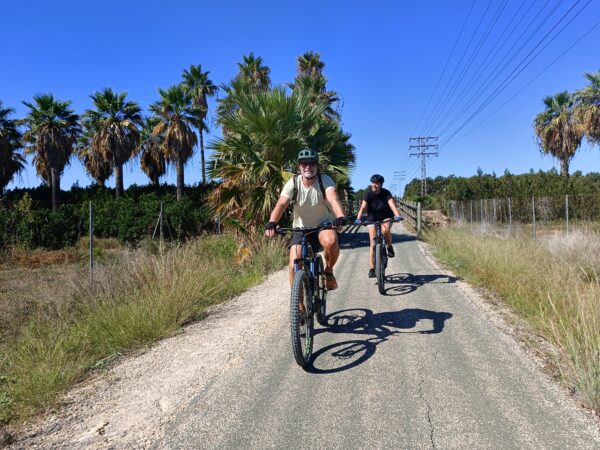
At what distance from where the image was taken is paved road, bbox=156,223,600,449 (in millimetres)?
2732

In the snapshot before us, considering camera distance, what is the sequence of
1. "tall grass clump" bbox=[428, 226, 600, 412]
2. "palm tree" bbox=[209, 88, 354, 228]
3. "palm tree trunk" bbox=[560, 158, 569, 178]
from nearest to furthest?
"tall grass clump" bbox=[428, 226, 600, 412]
"palm tree" bbox=[209, 88, 354, 228]
"palm tree trunk" bbox=[560, 158, 569, 178]

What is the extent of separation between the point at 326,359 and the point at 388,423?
3.94 ft

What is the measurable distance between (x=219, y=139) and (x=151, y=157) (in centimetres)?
3054

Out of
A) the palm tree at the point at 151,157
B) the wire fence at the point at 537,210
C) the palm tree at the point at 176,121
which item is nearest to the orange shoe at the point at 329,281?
the wire fence at the point at 537,210

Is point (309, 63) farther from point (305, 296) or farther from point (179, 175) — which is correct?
point (305, 296)

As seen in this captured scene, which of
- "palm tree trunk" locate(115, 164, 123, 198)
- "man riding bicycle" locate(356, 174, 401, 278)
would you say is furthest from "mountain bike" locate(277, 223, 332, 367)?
"palm tree trunk" locate(115, 164, 123, 198)

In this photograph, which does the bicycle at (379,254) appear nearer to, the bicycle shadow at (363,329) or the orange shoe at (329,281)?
the bicycle shadow at (363,329)

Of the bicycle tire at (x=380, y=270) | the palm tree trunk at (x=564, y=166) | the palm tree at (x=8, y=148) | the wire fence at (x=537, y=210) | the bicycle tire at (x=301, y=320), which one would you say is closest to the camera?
the bicycle tire at (x=301, y=320)

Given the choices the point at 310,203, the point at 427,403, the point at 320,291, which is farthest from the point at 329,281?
the point at 427,403

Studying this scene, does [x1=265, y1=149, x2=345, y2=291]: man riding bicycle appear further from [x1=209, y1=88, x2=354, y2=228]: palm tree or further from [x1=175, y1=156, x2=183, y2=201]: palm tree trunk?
[x1=175, y1=156, x2=183, y2=201]: palm tree trunk

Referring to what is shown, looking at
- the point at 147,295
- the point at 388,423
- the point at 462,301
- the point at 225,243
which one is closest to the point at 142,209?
the point at 225,243

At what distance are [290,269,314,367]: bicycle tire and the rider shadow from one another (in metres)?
3.08

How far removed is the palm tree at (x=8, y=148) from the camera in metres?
30.0

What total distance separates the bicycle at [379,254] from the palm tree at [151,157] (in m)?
33.2
